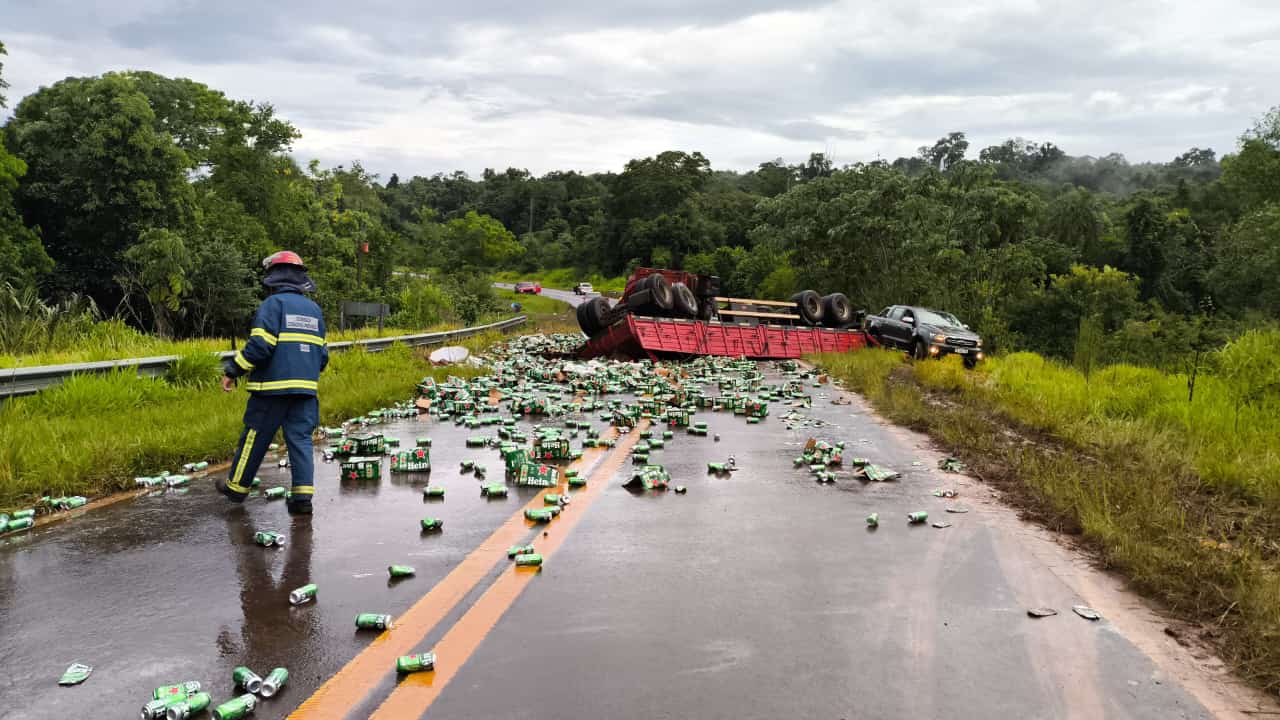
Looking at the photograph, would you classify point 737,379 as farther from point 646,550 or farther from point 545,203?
point 545,203

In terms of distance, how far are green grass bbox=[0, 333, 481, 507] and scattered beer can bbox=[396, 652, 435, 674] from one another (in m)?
4.45

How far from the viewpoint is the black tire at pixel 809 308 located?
27672 mm

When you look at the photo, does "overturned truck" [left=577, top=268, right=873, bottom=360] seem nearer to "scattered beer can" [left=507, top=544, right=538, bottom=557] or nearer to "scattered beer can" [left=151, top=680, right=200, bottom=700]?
"scattered beer can" [left=507, top=544, right=538, bottom=557]

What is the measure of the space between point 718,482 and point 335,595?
4060 millimetres

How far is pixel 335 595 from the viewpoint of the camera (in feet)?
15.5

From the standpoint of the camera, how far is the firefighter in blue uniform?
21.5ft

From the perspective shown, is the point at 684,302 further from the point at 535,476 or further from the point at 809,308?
the point at 535,476

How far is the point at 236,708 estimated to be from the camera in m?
3.31

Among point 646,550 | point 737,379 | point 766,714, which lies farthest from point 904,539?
point 737,379

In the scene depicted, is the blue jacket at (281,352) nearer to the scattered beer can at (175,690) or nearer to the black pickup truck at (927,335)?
the scattered beer can at (175,690)

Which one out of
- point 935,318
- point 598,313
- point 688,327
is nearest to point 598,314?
point 598,313

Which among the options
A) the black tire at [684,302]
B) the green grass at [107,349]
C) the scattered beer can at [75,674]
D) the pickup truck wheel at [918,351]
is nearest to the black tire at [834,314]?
the pickup truck wheel at [918,351]

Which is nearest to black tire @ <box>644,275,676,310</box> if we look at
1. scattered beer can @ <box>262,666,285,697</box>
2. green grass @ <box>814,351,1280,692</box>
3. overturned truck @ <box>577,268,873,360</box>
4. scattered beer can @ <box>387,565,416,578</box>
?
overturned truck @ <box>577,268,873,360</box>

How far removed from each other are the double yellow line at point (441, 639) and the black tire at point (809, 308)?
2227 centimetres
